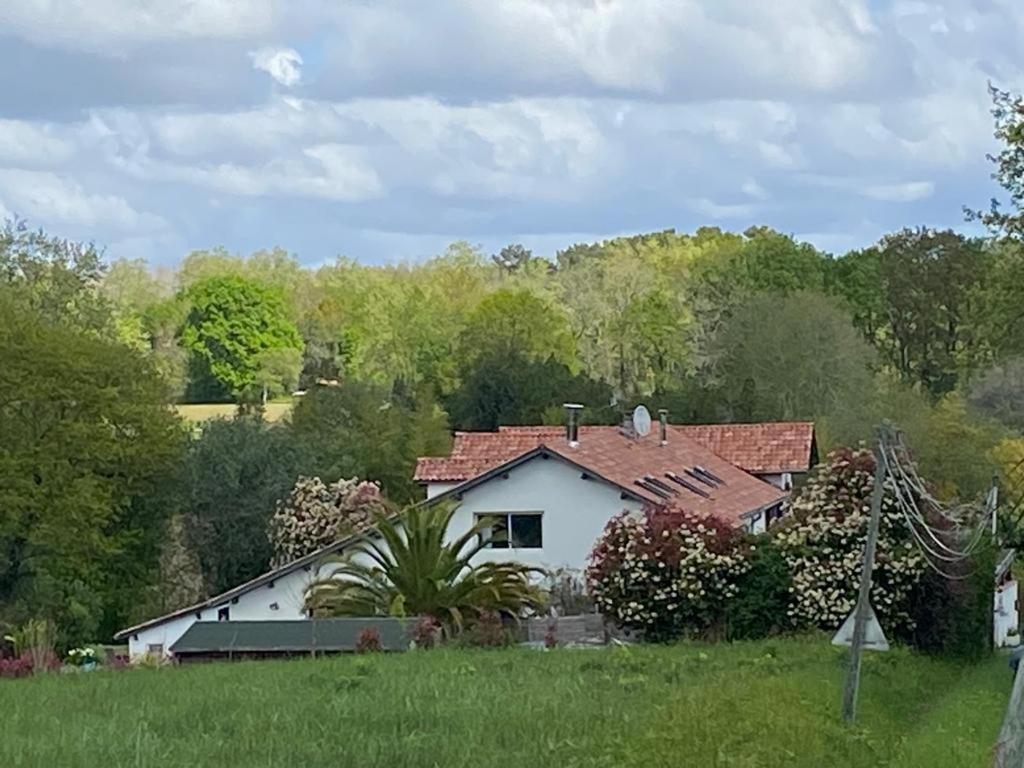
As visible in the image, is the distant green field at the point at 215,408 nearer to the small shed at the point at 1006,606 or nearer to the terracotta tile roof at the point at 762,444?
the terracotta tile roof at the point at 762,444

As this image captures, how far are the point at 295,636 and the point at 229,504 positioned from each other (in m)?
25.9

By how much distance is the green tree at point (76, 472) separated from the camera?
5572cm

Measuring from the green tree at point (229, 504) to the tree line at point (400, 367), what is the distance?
2.9 inches

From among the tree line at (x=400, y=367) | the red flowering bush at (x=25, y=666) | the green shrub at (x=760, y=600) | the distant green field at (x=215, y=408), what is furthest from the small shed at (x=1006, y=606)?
the distant green field at (x=215, y=408)

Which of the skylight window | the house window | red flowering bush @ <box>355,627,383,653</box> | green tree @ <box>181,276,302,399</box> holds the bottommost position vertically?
red flowering bush @ <box>355,627,383,653</box>

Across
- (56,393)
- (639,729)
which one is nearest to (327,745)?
(639,729)

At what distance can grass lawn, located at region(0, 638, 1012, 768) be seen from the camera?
55.3 ft

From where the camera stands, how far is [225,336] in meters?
113

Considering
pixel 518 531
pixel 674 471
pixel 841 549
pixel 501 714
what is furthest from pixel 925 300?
pixel 501 714

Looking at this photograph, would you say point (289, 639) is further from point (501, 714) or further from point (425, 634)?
point (501, 714)

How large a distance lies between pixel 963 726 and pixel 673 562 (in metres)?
13.8

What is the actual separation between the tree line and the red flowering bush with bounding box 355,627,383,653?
13334mm

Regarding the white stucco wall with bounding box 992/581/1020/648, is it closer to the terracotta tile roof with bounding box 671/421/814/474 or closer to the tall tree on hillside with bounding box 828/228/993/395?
the terracotta tile roof with bounding box 671/421/814/474

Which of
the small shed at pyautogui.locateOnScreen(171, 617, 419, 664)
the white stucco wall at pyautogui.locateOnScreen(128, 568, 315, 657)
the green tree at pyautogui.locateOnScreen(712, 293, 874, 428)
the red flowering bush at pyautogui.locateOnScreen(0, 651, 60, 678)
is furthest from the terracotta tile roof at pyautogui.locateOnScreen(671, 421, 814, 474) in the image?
the red flowering bush at pyautogui.locateOnScreen(0, 651, 60, 678)
